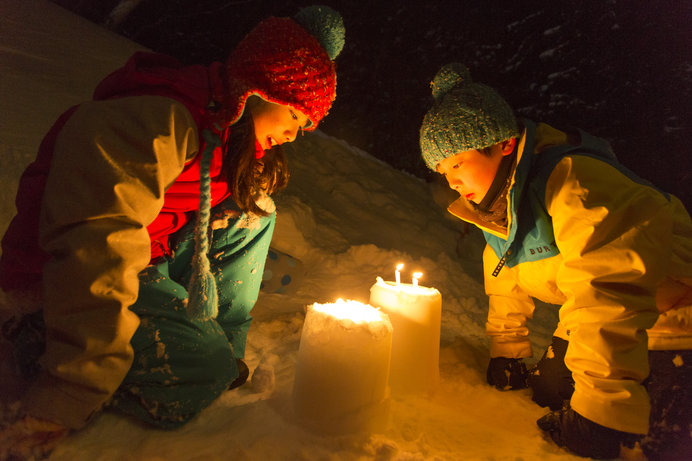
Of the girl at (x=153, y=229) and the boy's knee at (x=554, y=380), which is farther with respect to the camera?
the boy's knee at (x=554, y=380)

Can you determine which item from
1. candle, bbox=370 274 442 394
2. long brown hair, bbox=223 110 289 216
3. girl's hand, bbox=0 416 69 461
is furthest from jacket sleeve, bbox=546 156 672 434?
girl's hand, bbox=0 416 69 461

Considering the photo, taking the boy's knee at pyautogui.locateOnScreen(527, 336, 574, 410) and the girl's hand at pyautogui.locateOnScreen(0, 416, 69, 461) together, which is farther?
the boy's knee at pyautogui.locateOnScreen(527, 336, 574, 410)

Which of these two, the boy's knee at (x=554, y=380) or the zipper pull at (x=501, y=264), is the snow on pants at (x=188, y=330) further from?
the boy's knee at (x=554, y=380)

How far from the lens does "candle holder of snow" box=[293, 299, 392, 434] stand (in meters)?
1.17

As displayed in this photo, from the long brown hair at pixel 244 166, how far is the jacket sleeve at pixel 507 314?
Result: 112 centimetres

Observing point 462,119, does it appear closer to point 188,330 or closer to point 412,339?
point 412,339

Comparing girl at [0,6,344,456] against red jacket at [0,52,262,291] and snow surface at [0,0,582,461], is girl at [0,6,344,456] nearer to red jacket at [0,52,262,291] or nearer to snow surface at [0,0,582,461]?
red jacket at [0,52,262,291]

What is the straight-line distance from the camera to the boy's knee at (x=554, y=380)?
150 centimetres

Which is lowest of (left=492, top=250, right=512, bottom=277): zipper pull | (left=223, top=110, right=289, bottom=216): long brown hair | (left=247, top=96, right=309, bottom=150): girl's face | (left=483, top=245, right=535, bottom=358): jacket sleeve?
(left=483, top=245, right=535, bottom=358): jacket sleeve

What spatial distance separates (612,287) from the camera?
118 cm

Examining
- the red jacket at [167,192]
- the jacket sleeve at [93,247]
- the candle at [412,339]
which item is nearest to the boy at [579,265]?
the candle at [412,339]

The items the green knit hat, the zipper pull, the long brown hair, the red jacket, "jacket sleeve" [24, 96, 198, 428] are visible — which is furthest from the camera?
the zipper pull

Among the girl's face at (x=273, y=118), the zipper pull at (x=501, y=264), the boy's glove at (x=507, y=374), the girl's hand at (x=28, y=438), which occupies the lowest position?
the boy's glove at (x=507, y=374)

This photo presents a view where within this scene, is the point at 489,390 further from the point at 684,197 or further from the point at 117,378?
the point at 684,197
